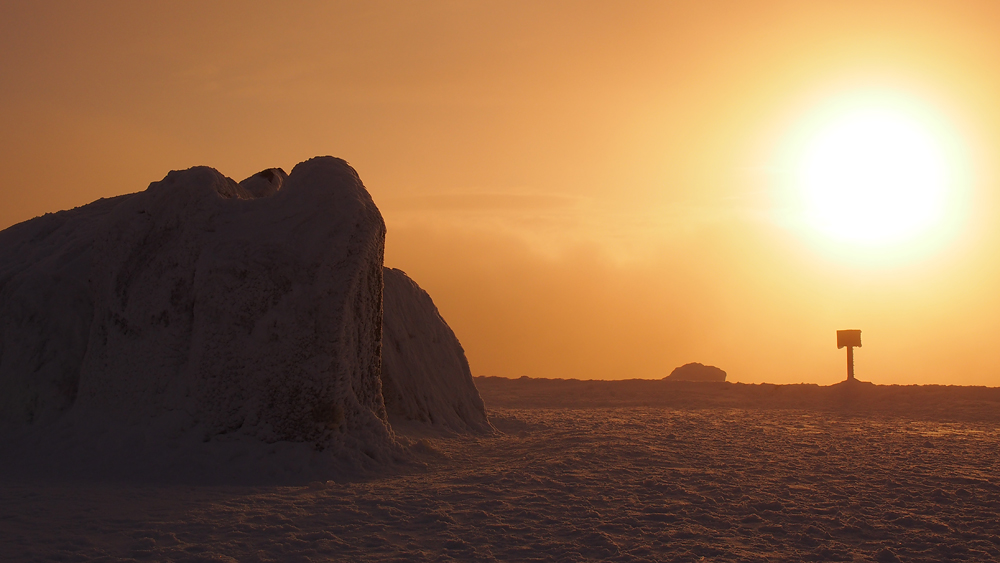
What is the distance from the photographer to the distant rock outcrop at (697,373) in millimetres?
30234

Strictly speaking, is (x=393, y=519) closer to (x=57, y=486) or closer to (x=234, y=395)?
(x=234, y=395)

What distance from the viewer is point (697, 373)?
3053cm

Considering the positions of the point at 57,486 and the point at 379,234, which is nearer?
the point at 57,486

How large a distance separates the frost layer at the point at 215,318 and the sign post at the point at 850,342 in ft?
44.8

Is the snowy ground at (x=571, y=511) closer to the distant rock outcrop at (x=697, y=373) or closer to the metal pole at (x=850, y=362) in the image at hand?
the metal pole at (x=850, y=362)

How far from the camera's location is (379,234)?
9289 millimetres

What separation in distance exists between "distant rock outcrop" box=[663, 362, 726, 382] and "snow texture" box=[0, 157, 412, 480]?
76.7 feet

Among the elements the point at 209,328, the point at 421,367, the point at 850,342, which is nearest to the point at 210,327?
the point at 209,328

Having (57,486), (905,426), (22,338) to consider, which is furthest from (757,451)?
(22,338)

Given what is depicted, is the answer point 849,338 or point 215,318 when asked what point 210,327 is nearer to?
point 215,318

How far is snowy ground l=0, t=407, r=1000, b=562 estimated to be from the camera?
18.0 feet

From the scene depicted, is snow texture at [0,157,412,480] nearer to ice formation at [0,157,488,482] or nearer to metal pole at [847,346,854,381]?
ice formation at [0,157,488,482]

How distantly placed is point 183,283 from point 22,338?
2.57 metres

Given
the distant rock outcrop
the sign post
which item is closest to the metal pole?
the sign post
